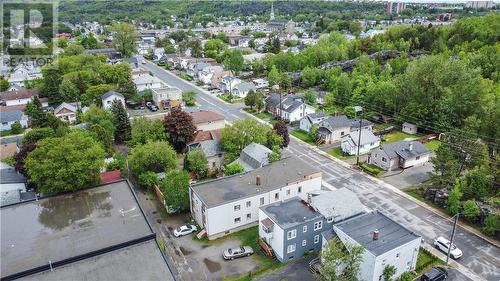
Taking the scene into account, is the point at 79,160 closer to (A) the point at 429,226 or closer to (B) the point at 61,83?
(A) the point at 429,226

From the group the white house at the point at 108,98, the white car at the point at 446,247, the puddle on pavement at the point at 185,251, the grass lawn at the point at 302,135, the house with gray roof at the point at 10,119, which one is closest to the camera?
the white car at the point at 446,247

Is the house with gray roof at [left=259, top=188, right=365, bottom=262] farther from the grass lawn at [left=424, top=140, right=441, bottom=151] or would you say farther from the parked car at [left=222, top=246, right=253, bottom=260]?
the grass lawn at [left=424, top=140, right=441, bottom=151]

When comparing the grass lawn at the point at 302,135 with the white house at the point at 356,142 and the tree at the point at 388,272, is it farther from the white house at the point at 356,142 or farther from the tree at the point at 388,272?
the tree at the point at 388,272

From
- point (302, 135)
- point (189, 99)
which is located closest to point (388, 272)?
point (302, 135)

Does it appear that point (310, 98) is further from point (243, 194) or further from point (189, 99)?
point (243, 194)

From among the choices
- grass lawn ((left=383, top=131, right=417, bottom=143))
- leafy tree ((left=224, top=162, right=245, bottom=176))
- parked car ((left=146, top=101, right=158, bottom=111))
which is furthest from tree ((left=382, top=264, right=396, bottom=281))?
parked car ((left=146, top=101, right=158, bottom=111))

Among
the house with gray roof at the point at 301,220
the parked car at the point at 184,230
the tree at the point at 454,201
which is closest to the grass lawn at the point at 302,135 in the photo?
the tree at the point at 454,201
